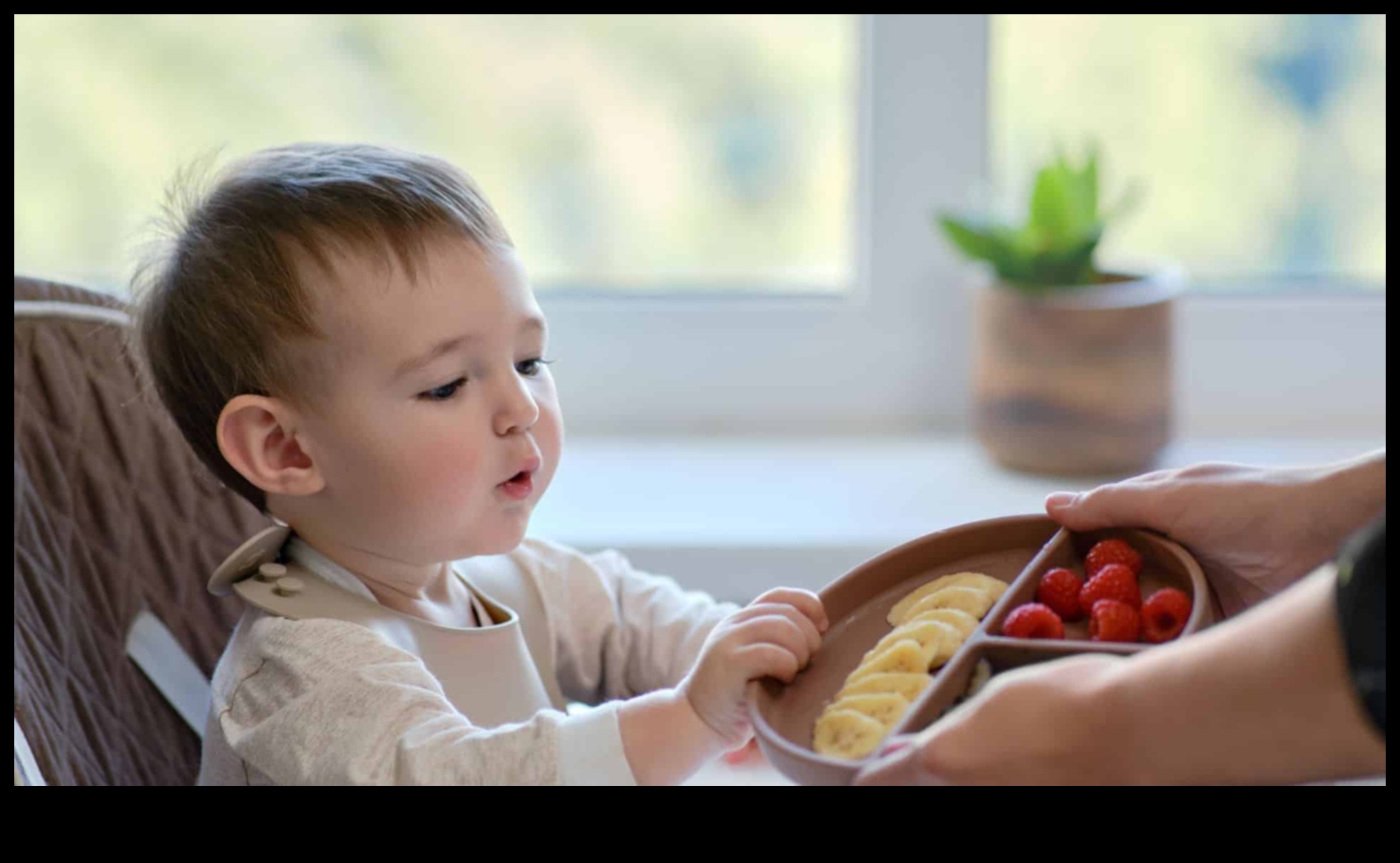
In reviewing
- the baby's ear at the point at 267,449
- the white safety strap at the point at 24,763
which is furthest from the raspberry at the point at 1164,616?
the white safety strap at the point at 24,763

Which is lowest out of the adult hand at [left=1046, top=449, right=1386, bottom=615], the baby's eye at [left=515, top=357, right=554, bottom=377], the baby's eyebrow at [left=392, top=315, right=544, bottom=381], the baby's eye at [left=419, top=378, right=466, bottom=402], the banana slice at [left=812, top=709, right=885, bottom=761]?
the banana slice at [left=812, top=709, right=885, bottom=761]

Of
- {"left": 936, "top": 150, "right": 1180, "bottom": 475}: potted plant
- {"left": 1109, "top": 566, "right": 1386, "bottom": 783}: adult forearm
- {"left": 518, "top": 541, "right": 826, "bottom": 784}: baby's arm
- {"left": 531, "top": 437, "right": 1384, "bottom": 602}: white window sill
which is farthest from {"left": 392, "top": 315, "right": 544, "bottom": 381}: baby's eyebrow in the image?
{"left": 936, "top": 150, "right": 1180, "bottom": 475}: potted plant

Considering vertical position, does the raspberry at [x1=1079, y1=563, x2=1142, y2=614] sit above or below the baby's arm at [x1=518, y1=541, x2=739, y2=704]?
above

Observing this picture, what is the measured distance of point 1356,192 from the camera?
1919mm

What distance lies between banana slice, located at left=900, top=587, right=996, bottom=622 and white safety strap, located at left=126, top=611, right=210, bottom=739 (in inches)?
23.1

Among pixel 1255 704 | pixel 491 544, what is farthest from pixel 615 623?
pixel 1255 704

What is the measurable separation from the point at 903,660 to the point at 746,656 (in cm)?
8

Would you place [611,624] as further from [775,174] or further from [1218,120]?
[1218,120]

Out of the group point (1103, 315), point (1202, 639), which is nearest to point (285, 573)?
point (1202, 639)

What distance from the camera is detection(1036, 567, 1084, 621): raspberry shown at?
860 millimetres

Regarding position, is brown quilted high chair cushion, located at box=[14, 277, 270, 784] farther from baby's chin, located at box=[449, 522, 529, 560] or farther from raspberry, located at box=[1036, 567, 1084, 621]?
raspberry, located at box=[1036, 567, 1084, 621]

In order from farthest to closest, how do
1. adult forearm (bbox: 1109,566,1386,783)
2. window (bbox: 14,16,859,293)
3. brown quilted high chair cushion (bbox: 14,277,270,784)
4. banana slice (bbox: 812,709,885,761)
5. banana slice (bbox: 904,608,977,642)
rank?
window (bbox: 14,16,859,293) < brown quilted high chair cushion (bbox: 14,277,270,784) < banana slice (bbox: 904,608,977,642) < banana slice (bbox: 812,709,885,761) < adult forearm (bbox: 1109,566,1386,783)

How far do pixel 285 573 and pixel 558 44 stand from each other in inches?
38.0

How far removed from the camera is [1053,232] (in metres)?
1.73
